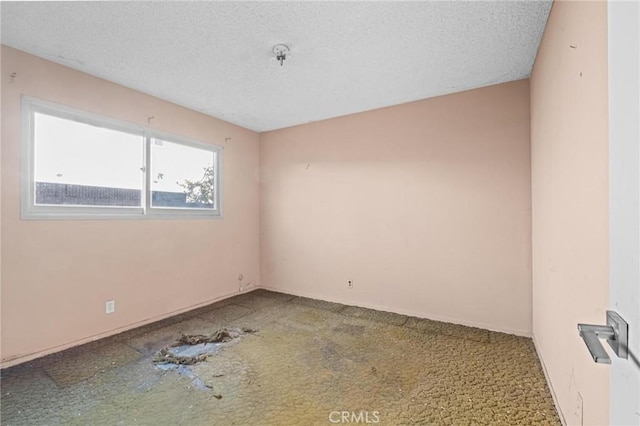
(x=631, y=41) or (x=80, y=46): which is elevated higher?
(x=80, y=46)

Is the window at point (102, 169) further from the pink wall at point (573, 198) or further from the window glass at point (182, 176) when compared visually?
the pink wall at point (573, 198)

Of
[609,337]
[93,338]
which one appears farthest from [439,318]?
[93,338]

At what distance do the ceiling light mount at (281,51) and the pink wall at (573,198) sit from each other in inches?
66.9

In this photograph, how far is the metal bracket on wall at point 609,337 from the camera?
555mm

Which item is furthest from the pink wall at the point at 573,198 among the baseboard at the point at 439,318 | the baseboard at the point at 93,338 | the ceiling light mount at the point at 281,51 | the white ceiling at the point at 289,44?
the baseboard at the point at 93,338

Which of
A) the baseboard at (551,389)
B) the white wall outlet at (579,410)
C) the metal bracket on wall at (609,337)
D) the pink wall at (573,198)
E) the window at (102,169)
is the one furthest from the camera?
the window at (102,169)

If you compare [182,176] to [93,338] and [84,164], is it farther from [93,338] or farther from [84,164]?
[93,338]

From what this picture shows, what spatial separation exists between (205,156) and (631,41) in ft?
13.0

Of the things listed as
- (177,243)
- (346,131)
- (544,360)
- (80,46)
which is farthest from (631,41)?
(177,243)

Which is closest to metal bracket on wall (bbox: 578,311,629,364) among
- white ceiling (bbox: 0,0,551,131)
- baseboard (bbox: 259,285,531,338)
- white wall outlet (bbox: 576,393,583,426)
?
white wall outlet (bbox: 576,393,583,426)

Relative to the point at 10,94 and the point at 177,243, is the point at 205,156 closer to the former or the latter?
the point at 177,243

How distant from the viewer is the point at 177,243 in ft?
11.3

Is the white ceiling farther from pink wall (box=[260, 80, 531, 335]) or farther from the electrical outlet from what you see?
the electrical outlet

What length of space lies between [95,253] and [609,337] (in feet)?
11.0
